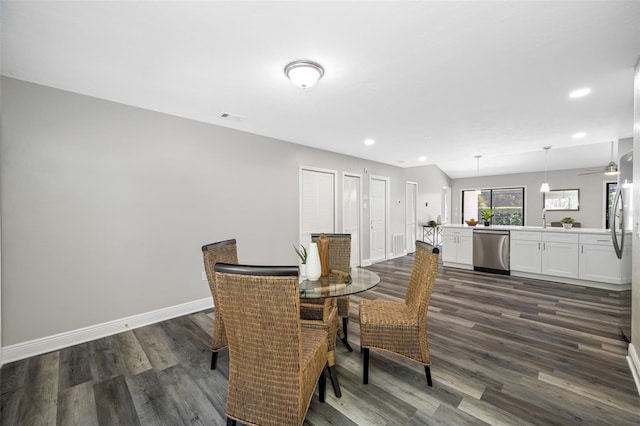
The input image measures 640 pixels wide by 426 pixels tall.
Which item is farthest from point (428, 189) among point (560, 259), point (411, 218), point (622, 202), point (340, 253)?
point (340, 253)

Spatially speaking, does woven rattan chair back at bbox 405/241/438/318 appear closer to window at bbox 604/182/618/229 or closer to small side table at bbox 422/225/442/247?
small side table at bbox 422/225/442/247

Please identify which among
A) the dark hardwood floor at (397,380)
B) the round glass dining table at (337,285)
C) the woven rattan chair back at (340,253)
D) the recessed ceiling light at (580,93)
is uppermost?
the recessed ceiling light at (580,93)

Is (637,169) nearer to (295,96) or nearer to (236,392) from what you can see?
(295,96)

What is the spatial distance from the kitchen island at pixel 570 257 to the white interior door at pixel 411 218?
7.33 ft

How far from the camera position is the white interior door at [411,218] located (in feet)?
25.2

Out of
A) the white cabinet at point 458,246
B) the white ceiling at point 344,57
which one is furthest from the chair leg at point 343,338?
the white cabinet at point 458,246

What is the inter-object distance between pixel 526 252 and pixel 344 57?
5001 millimetres

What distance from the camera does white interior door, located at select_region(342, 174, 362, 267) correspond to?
5.60m

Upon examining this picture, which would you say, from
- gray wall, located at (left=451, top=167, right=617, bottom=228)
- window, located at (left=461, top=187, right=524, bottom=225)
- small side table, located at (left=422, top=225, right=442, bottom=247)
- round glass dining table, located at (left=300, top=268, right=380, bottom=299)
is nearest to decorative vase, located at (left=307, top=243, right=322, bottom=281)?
round glass dining table, located at (left=300, top=268, right=380, bottom=299)

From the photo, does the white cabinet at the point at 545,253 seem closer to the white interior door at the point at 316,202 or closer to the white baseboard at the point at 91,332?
the white interior door at the point at 316,202

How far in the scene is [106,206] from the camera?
2.79 m

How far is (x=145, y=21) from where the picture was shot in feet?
5.46

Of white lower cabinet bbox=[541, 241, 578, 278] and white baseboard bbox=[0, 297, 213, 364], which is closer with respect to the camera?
white baseboard bbox=[0, 297, 213, 364]

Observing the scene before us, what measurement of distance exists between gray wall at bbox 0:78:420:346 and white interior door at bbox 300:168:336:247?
3.17 ft
